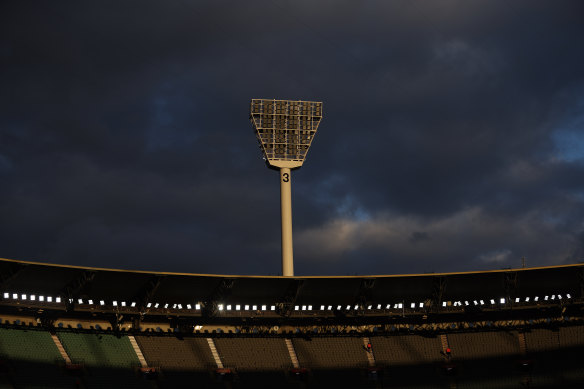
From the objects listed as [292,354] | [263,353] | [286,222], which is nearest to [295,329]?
[292,354]

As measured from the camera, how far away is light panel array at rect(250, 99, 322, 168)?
5762cm

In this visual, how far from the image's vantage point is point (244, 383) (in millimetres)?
44469

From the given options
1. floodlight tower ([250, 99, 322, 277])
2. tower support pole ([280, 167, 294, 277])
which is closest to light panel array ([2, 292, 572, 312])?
tower support pole ([280, 167, 294, 277])

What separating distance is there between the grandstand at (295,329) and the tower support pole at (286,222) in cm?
661

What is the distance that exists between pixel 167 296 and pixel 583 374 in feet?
99.7

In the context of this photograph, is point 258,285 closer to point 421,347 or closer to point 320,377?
point 320,377

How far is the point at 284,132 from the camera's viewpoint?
58.5m

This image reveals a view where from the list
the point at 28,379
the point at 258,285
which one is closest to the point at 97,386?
the point at 28,379

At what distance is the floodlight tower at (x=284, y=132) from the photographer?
2261 inches

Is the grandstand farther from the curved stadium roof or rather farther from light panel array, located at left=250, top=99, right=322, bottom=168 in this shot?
light panel array, located at left=250, top=99, right=322, bottom=168

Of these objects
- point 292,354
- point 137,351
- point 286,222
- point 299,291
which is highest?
point 286,222

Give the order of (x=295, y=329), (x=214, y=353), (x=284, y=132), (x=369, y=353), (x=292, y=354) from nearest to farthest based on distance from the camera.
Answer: (x=214, y=353), (x=292, y=354), (x=369, y=353), (x=295, y=329), (x=284, y=132)

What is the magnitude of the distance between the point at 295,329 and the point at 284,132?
18593 millimetres

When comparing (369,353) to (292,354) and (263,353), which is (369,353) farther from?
(263,353)
